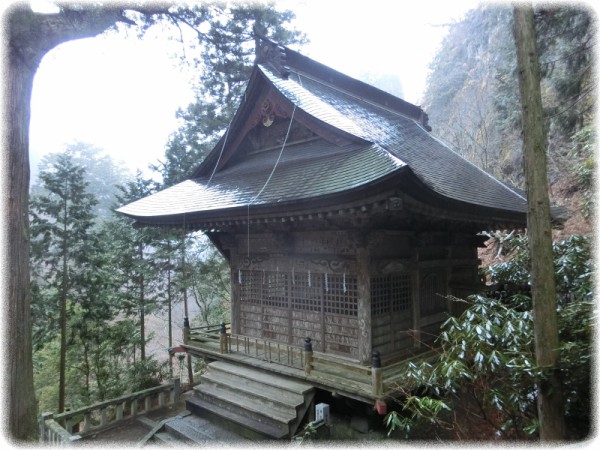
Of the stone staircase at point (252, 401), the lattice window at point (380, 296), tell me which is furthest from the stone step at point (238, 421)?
the lattice window at point (380, 296)

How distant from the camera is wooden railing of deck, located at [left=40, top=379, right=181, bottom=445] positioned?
6896 mm

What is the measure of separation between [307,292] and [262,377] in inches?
74.7

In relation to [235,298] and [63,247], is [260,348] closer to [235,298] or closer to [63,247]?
[235,298]

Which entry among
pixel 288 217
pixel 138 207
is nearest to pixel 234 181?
pixel 138 207

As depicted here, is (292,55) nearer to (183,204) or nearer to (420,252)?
(183,204)

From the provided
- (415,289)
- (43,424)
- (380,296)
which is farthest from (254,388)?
(43,424)

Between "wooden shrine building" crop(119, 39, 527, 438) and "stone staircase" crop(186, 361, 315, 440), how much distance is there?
350 millimetres

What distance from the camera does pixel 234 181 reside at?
8.86 metres

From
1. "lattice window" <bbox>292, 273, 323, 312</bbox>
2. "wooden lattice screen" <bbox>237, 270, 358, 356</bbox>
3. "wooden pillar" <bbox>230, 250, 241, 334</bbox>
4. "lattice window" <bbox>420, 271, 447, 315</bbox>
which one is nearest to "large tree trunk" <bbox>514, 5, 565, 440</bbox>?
"wooden lattice screen" <bbox>237, 270, 358, 356</bbox>

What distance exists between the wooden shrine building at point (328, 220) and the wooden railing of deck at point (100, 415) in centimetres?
195

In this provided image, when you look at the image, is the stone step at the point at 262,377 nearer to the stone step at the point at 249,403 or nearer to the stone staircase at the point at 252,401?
the stone staircase at the point at 252,401

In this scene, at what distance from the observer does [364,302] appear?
668 cm

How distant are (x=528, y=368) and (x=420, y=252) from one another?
450 centimetres

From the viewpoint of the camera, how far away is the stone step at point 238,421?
605cm
